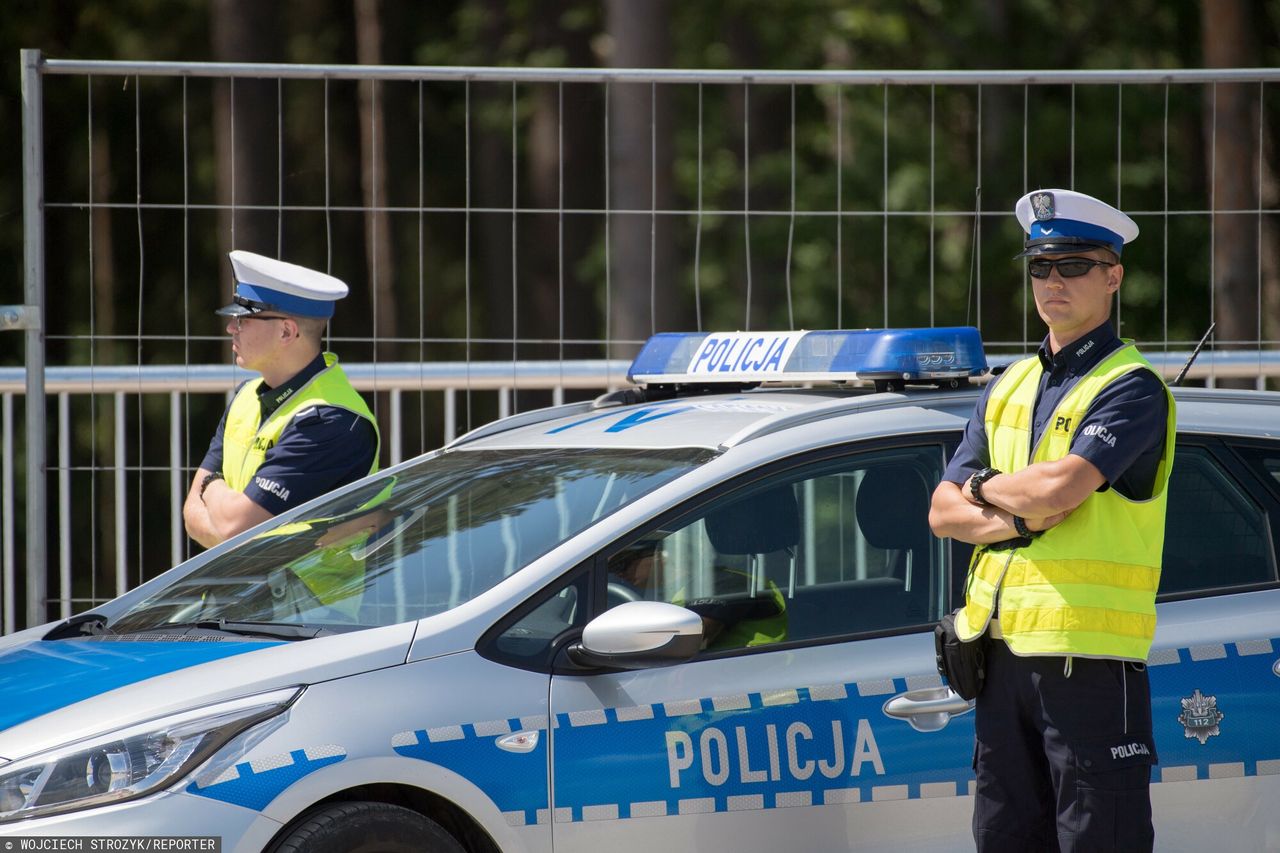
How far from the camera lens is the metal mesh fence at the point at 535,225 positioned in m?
6.53

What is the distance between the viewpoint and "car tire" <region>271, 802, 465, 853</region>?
3.35 metres

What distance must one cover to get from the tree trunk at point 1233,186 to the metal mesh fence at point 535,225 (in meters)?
0.08

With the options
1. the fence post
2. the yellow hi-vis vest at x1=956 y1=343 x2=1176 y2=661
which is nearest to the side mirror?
the yellow hi-vis vest at x1=956 y1=343 x2=1176 y2=661

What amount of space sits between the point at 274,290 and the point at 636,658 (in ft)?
7.30

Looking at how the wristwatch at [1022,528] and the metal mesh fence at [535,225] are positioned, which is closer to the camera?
the wristwatch at [1022,528]

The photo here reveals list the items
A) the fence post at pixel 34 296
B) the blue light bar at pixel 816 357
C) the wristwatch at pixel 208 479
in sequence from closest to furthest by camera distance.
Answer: the blue light bar at pixel 816 357 < the wristwatch at pixel 208 479 < the fence post at pixel 34 296

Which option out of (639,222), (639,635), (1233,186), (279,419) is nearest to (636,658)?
(639,635)

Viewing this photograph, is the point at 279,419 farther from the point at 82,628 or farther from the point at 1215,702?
the point at 1215,702

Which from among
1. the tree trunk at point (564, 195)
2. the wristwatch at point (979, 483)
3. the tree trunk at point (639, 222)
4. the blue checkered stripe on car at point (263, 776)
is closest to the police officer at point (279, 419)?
the blue checkered stripe on car at point (263, 776)

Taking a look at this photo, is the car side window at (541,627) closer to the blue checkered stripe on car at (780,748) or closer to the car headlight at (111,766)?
the blue checkered stripe on car at (780,748)

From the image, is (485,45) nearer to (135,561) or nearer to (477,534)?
(135,561)

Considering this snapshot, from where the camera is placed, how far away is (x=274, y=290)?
17.2 ft

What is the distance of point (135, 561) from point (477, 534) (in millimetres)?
3641

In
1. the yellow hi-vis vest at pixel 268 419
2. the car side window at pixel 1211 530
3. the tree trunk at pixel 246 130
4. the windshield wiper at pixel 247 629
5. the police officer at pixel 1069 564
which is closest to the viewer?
the police officer at pixel 1069 564
